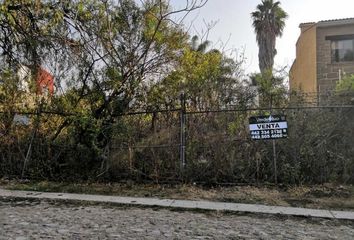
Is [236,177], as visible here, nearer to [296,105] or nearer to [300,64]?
[296,105]

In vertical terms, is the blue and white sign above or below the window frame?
below

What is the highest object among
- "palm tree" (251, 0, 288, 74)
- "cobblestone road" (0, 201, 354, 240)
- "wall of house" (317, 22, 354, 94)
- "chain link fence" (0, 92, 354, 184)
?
"palm tree" (251, 0, 288, 74)

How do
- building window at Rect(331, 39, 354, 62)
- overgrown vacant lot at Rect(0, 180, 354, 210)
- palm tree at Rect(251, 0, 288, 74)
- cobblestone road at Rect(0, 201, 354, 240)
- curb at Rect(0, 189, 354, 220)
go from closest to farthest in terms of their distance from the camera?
cobblestone road at Rect(0, 201, 354, 240) → curb at Rect(0, 189, 354, 220) → overgrown vacant lot at Rect(0, 180, 354, 210) → building window at Rect(331, 39, 354, 62) → palm tree at Rect(251, 0, 288, 74)

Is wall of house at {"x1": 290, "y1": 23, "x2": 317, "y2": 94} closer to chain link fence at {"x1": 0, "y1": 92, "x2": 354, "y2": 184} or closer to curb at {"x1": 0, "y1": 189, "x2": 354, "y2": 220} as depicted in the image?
chain link fence at {"x1": 0, "y1": 92, "x2": 354, "y2": 184}

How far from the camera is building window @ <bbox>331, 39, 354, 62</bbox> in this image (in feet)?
74.7

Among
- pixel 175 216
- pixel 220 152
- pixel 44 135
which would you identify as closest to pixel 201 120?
pixel 220 152

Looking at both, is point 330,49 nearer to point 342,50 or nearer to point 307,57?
point 342,50

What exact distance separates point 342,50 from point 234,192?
642 inches

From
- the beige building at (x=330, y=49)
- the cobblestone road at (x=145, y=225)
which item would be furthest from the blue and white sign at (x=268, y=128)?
the beige building at (x=330, y=49)

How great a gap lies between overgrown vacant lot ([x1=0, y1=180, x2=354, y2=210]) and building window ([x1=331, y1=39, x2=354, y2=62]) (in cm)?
1486

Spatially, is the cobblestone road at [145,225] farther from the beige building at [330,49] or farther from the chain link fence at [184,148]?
the beige building at [330,49]

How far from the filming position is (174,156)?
10609 mm

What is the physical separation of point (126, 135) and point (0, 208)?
12.2 feet

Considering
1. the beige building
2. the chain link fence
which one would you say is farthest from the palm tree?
the chain link fence
